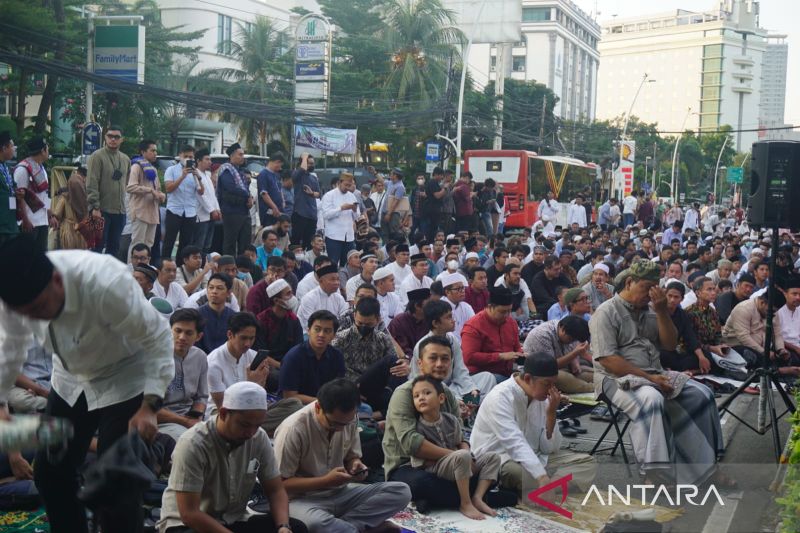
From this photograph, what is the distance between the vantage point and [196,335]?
A: 7152 millimetres

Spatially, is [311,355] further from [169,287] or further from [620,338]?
[169,287]

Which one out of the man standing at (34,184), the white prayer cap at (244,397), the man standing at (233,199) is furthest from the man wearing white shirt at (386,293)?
the white prayer cap at (244,397)

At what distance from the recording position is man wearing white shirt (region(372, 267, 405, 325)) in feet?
36.8

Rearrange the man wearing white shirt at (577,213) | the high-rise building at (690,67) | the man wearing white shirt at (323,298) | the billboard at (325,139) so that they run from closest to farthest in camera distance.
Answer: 1. the man wearing white shirt at (323,298)
2. the man wearing white shirt at (577,213)
3. the billboard at (325,139)
4. the high-rise building at (690,67)

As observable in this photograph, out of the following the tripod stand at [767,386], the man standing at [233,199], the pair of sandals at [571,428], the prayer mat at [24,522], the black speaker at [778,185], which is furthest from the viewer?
the man standing at [233,199]

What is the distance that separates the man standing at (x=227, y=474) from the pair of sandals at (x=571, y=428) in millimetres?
4001

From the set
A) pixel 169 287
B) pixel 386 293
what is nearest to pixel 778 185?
pixel 386 293

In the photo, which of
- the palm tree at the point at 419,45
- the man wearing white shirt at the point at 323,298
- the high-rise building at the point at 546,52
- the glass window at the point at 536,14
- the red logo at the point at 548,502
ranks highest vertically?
the glass window at the point at 536,14

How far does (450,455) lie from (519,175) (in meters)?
27.7

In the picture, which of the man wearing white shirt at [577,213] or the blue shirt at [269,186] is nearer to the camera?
the blue shirt at [269,186]

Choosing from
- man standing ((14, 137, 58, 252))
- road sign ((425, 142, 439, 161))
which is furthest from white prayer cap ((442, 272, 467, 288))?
road sign ((425, 142, 439, 161))

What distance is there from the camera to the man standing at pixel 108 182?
12016 mm

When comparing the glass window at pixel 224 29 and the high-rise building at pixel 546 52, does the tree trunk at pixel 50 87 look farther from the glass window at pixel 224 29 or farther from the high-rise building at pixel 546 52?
the high-rise building at pixel 546 52

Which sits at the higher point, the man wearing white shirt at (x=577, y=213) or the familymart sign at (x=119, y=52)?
the familymart sign at (x=119, y=52)
